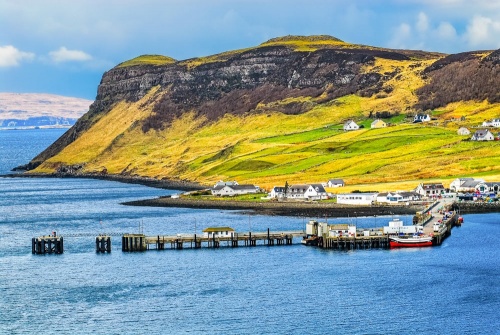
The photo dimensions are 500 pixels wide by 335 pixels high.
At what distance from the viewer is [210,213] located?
168500 mm

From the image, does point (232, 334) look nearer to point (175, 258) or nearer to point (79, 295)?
point (79, 295)

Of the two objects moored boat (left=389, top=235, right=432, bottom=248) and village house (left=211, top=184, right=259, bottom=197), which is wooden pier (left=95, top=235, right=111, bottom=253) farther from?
village house (left=211, top=184, right=259, bottom=197)

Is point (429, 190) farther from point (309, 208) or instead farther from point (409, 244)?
point (409, 244)

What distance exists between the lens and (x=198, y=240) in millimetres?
128125

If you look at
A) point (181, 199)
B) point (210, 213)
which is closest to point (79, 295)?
point (210, 213)

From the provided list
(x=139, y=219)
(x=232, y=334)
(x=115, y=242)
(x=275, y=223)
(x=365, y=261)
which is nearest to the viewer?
(x=232, y=334)

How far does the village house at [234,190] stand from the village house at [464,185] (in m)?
39.4

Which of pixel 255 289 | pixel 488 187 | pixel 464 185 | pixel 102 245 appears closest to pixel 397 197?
pixel 464 185

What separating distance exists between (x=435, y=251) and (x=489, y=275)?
17411mm

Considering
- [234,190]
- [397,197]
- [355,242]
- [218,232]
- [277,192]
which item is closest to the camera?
[355,242]

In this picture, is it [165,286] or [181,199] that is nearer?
[165,286]

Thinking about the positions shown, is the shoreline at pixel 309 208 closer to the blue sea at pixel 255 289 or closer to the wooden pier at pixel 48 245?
the blue sea at pixel 255 289

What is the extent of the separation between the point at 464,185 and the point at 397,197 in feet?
46.4

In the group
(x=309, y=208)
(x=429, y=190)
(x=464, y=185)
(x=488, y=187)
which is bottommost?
(x=309, y=208)
